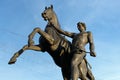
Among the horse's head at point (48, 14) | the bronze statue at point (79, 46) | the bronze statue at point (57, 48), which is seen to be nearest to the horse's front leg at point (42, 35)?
the bronze statue at point (57, 48)

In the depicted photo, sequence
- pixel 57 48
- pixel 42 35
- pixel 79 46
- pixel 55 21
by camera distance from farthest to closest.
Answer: pixel 55 21
pixel 57 48
pixel 42 35
pixel 79 46

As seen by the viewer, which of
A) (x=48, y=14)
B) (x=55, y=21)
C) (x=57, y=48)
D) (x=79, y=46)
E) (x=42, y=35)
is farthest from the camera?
(x=55, y=21)

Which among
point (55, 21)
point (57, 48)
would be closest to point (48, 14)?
point (55, 21)

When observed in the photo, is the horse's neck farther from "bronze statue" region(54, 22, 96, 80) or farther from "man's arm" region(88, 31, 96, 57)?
"man's arm" region(88, 31, 96, 57)

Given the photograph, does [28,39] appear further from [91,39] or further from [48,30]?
[91,39]

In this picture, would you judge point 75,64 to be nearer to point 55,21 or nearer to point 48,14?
point 55,21

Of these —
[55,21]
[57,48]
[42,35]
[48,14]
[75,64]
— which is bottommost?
[75,64]

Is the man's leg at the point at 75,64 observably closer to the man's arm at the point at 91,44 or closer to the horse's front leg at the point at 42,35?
the man's arm at the point at 91,44

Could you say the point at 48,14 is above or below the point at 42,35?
above

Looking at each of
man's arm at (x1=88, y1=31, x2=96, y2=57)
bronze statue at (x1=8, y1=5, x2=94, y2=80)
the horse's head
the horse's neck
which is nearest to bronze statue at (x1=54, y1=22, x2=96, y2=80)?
man's arm at (x1=88, y1=31, x2=96, y2=57)

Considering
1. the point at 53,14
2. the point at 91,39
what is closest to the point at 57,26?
the point at 53,14

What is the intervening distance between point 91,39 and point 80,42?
37 centimetres

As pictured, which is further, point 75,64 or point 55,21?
point 55,21

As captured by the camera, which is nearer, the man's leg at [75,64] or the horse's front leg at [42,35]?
the man's leg at [75,64]
